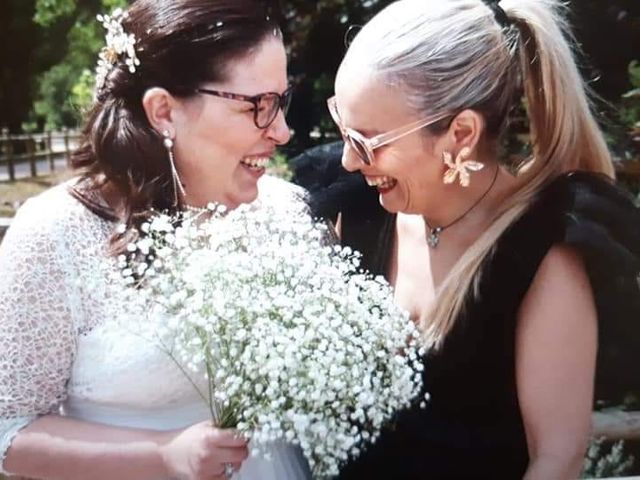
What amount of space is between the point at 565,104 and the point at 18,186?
63cm

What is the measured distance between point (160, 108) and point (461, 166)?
12.9 inches

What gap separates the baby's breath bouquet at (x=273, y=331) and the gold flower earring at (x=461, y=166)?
0.16 metres

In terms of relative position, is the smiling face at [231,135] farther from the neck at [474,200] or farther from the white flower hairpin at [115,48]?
the neck at [474,200]

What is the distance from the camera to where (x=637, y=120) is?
38.1 inches

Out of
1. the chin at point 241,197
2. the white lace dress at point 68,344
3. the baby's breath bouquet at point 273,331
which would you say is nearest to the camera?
the baby's breath bouquet at point 273,331

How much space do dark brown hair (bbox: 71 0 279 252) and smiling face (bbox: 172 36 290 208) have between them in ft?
0.05

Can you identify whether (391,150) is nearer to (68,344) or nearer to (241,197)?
(241,197)

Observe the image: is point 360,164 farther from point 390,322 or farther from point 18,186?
point 18,186

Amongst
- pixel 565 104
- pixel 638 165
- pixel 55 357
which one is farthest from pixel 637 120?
pixel 55 357

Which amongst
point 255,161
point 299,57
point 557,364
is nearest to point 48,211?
point 255,161

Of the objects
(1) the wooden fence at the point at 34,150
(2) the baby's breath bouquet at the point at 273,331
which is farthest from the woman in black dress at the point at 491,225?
(1) the wooden fence at the point at 34,150

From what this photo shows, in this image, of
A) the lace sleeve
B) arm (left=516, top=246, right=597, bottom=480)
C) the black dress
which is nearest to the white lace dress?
the lace sleeve

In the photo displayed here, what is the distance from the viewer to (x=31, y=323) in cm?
77

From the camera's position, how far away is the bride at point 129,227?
770mm
